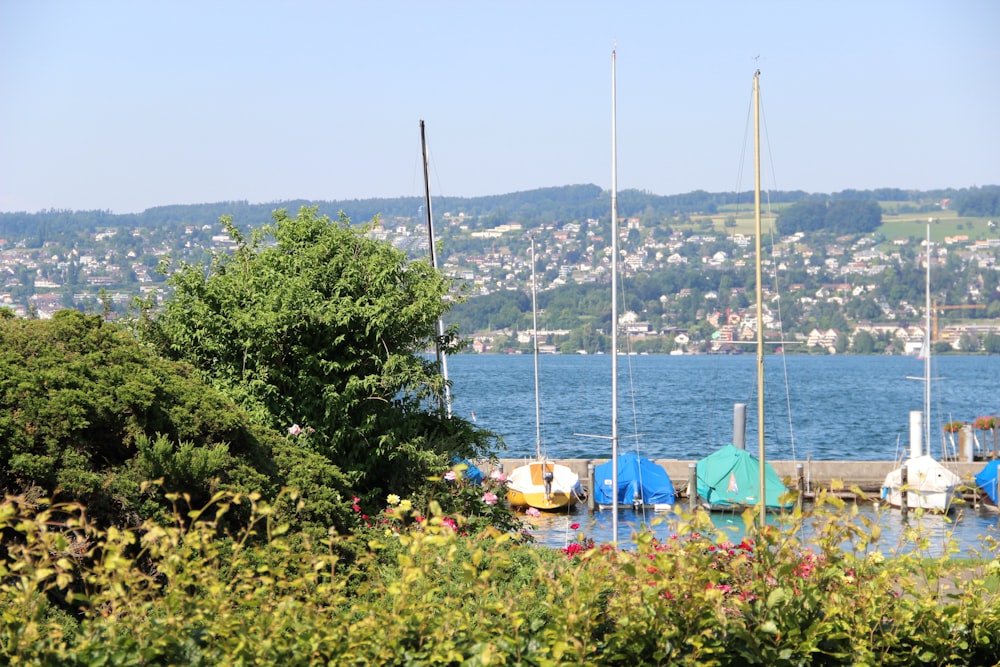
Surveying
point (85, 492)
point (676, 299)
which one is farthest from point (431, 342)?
point (676, 299)

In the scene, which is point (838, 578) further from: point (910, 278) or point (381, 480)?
point (910, 278)

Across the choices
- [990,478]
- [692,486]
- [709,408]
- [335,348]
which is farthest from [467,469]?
[709,408]

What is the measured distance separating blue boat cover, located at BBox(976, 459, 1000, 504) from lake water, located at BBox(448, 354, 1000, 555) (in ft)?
1.94

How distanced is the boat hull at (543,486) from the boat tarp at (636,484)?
29.5 inches

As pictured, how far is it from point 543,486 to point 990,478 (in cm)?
1213

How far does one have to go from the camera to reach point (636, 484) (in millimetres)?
28125

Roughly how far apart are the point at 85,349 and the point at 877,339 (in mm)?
171801

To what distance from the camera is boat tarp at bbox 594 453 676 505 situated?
92.0ft

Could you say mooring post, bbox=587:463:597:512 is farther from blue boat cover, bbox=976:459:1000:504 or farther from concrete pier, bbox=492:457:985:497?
blue boat cover, bbox=976:459:1000:504

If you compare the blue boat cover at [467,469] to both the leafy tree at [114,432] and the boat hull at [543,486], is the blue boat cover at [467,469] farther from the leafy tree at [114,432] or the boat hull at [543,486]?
the boat hull at [543,486]

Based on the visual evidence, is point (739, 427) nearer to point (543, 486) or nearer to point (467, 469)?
point (543, 486)

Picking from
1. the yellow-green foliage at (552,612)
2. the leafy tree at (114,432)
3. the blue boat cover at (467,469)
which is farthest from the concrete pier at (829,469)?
the yellow-green foliage at (552,612)

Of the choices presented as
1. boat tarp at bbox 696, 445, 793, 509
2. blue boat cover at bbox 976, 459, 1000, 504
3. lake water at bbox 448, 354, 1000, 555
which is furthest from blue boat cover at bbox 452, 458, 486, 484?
blue boat cover at bbox 976, 459, 1000, 504

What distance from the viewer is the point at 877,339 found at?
552 feet
